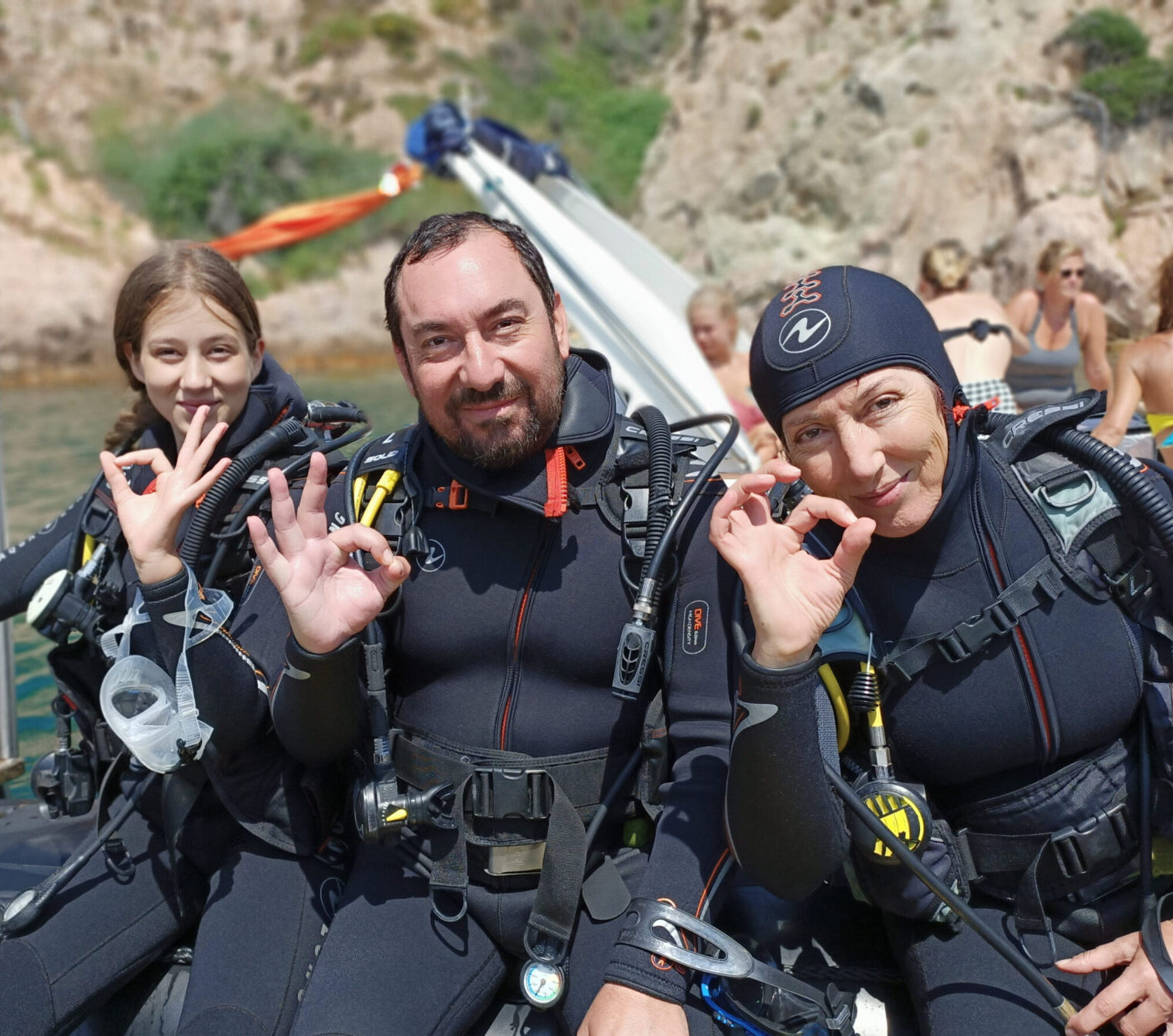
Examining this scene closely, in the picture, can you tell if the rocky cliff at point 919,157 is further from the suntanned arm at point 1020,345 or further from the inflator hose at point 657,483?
the inflator hose at point 657,483

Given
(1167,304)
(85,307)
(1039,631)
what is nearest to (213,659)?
(1039,631)

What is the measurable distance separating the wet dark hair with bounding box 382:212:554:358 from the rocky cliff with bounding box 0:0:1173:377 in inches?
522

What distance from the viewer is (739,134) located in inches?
758

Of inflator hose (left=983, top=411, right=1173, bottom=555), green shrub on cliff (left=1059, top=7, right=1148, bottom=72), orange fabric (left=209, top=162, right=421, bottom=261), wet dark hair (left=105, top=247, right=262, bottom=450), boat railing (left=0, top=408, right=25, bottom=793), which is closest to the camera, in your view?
inflator hose (left=983, top=411, right=1173, bottom=555)

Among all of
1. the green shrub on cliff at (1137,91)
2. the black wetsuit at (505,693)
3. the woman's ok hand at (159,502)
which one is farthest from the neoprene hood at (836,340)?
the green shrub on cliff at (1137,91)

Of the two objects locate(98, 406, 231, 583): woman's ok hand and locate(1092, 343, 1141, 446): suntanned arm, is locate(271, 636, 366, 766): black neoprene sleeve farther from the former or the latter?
locate(1092, 343, 1141, 446): suntanned arm

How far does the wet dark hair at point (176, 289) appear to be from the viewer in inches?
89.3

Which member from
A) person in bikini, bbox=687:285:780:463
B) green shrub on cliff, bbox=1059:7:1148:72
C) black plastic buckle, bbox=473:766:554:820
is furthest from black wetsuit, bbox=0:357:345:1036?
green shrub on cliff, bbox=1059:7:1148:72

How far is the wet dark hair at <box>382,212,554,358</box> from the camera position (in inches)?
71.1

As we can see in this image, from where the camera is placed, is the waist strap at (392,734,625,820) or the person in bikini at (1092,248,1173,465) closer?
the waist strap at (392,734,625,820)

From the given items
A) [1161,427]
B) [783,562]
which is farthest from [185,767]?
[1161,427]

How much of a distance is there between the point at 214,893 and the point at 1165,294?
322 cm

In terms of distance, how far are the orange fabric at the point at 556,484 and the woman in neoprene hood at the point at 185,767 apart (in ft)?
1.91

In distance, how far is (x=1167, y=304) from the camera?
3354mm
